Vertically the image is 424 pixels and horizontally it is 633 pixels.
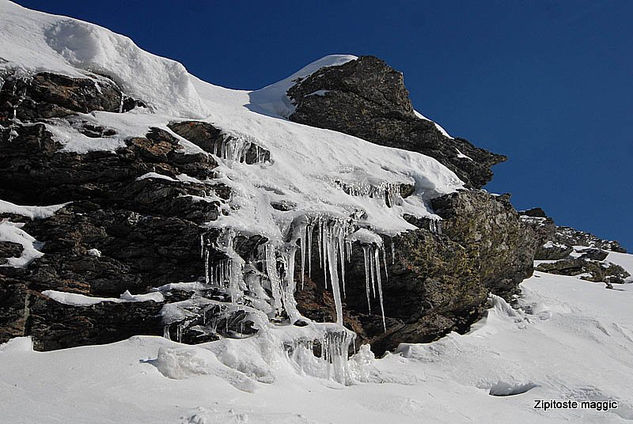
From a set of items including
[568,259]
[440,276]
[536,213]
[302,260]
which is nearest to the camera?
[302,260]

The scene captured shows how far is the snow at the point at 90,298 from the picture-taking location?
891cm

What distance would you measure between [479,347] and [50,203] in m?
10.5

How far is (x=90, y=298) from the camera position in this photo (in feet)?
30.2

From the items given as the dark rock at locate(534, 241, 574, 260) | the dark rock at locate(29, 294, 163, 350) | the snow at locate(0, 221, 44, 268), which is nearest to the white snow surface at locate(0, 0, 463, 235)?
the snow at locate(0, 221, 44, 268)

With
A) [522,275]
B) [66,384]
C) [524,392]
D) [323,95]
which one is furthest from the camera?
[323,95]

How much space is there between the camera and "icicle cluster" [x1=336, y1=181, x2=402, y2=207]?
14.1 m

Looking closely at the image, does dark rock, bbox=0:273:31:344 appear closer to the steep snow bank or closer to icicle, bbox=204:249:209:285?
icicle, bbox=204:249:209:285

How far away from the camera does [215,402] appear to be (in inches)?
282

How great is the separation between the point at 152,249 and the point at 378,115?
12053 mm

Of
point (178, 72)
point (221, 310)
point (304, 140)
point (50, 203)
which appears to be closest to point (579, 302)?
point (304, 140)

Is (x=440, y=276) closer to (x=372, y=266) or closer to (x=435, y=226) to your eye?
(x=435, y=226)

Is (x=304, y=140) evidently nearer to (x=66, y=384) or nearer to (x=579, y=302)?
(x=66, y=384)

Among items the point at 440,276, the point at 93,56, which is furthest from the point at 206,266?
the point at 440,276

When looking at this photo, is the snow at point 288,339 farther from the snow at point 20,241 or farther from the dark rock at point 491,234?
the dark rock at point 491,234
